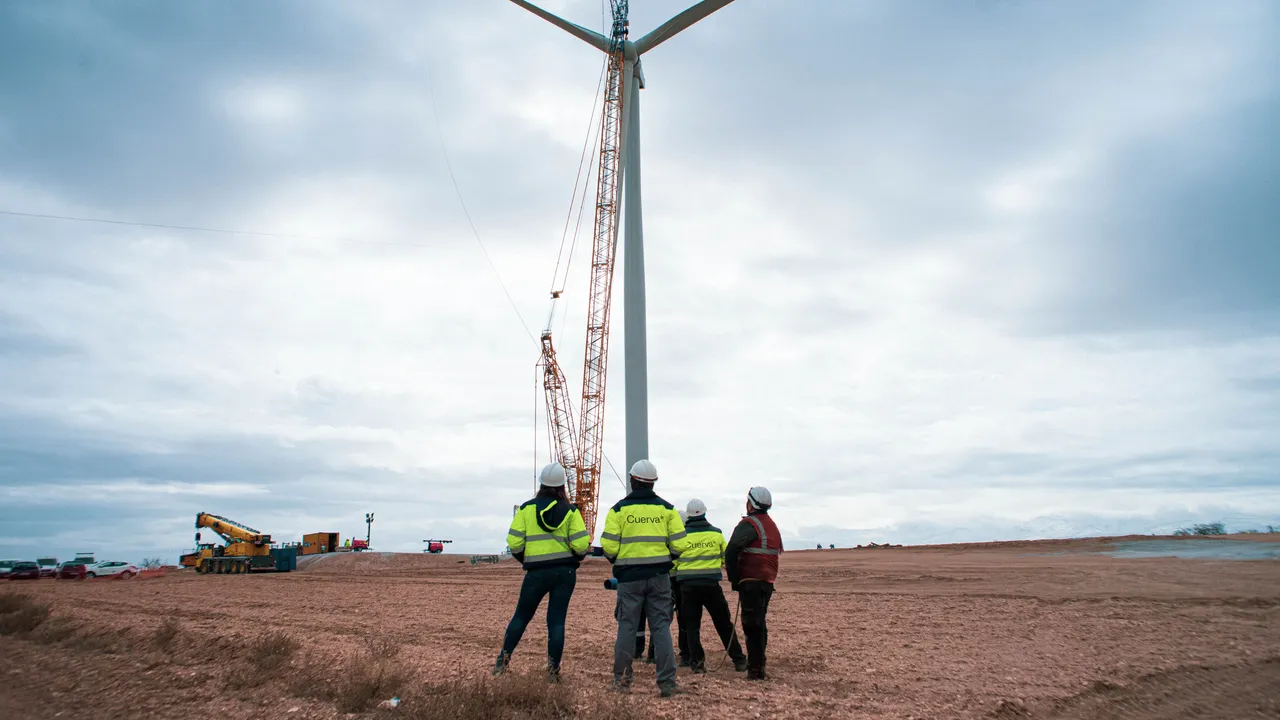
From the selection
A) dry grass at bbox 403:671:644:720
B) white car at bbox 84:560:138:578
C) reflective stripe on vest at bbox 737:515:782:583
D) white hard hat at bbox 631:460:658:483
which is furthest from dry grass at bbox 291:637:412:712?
white car at bbox 84:560:138:578

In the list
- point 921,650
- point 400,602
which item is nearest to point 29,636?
point 400,602

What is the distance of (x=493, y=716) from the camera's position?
685cm

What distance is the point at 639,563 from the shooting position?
28.1 feet

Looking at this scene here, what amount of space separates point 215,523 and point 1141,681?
2479 inches

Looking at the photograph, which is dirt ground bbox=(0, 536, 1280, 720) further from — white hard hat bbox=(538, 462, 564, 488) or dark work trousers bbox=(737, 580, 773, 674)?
white hard hat bbox=(538, 462, 564, 488)

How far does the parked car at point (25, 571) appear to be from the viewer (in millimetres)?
49562

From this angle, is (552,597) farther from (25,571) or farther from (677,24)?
(25,571)

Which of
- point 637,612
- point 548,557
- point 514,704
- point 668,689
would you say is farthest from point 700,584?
point 514,704

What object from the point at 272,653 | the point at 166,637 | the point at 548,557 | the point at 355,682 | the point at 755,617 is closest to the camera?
the point at 355,682

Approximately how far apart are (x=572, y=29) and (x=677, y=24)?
4326 mm

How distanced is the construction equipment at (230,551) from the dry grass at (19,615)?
39.2 m

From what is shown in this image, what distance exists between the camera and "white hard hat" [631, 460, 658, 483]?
30.3 feet

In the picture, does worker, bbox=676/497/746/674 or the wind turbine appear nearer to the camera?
worker, bbox=676/497/746/674

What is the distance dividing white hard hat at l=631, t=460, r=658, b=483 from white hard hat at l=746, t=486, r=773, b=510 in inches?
52.6
